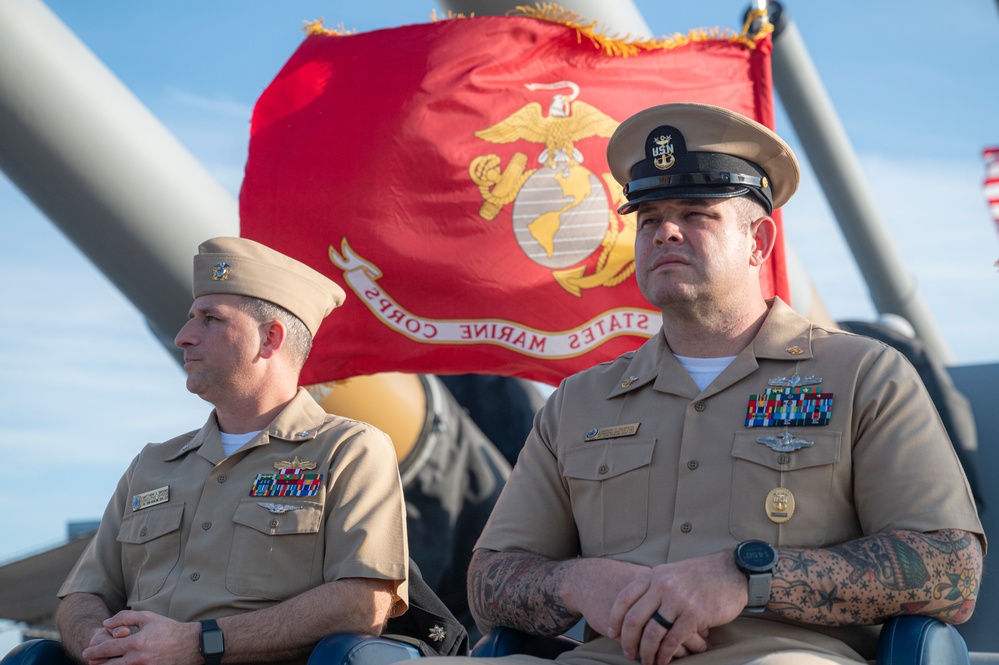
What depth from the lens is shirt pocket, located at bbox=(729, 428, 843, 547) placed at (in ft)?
7.34

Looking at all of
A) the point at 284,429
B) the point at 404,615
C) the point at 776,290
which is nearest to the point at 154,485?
the point at 284,429

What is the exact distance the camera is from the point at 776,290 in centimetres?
437

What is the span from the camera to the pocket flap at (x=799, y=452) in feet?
7.45

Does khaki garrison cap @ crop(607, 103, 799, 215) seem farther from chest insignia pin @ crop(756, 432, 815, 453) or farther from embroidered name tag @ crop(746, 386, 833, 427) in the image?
chest insignia pin @ crop(756, 432, 815, 453)

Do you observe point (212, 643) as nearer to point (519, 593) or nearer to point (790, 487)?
point (519, 593)

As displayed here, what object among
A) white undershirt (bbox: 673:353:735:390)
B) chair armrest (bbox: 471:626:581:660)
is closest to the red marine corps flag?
white undershirt (bbox: 673:353:735:390)

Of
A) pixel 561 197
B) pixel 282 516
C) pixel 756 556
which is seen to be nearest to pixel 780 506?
pixel 756 556

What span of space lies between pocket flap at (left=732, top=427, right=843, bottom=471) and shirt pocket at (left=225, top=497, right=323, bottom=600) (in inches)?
40.8

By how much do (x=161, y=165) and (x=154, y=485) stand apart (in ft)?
5.47

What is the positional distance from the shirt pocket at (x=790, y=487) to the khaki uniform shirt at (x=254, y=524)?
83cm

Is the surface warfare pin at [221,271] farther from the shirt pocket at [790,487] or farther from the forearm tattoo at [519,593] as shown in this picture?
the shirt pocket at [790,487]

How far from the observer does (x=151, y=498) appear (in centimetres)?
297

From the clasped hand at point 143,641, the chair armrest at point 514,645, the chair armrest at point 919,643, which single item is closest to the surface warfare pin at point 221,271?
the clasped hand at point 143,641

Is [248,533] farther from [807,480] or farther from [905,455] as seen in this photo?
[905,455]
